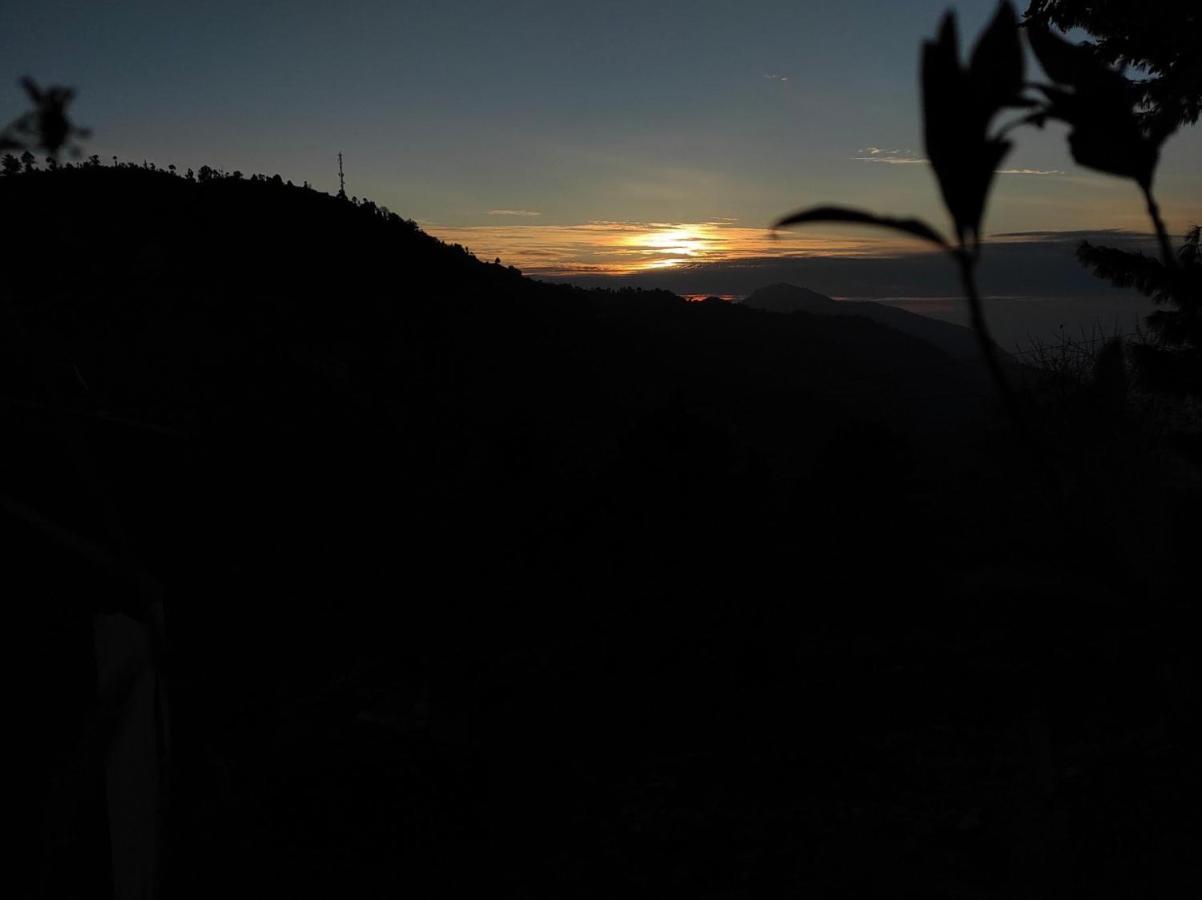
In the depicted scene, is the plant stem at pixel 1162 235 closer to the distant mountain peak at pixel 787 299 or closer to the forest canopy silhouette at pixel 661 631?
the forest canopy silhouette at pixel 661 631

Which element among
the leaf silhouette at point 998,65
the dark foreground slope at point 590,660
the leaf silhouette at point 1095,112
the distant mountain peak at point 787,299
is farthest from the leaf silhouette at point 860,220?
the distant mountain peak at point 787,299

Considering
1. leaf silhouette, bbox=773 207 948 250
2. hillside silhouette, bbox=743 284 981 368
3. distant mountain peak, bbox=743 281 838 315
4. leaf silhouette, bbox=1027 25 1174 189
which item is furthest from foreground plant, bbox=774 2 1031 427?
distant mountain peak, bbox=743 281 838 315

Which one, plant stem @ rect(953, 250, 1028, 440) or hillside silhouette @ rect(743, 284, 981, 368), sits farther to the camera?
hillside silhouette @ rect(743, 284, 981, 368)

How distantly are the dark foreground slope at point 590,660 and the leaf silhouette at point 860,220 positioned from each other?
724 millimetres

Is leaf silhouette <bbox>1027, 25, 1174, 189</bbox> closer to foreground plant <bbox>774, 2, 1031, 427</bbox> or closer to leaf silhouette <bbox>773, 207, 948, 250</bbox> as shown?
foreground plant <bbox>774, 2, 1031, 427</bbox>

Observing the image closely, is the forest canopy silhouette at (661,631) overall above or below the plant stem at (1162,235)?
below

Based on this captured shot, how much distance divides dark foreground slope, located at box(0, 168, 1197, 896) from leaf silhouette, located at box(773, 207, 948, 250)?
0.72 meters

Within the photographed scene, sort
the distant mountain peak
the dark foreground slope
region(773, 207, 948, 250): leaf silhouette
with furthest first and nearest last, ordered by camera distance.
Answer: the distant mountain peak < the dark foreground slope < region(773, 207, 948, 250): leaf silhouette

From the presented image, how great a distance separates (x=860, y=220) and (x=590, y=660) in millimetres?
9236

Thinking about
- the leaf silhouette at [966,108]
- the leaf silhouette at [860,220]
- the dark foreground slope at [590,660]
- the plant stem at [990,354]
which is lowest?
the dark foreground slope at [590,660]

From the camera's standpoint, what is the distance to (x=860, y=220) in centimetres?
161

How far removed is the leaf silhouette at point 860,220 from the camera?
5.20 ft

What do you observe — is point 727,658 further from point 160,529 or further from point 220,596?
point 160,529

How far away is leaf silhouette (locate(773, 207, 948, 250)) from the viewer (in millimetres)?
1585
